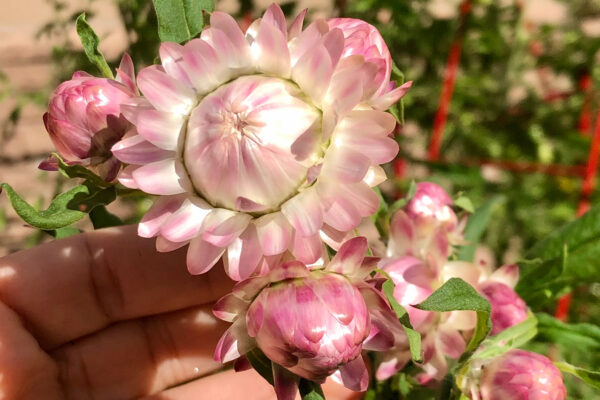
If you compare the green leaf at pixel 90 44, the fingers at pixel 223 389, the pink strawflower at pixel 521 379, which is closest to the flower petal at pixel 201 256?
the green leaf at pixel 90 44

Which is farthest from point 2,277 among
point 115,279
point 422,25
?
point 422,25

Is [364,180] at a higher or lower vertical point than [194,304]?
higher

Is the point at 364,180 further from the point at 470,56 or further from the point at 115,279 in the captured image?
the point at 470,56

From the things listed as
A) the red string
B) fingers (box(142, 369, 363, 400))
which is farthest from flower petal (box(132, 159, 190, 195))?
the red string

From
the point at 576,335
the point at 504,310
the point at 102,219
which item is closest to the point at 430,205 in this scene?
the point at 504,310

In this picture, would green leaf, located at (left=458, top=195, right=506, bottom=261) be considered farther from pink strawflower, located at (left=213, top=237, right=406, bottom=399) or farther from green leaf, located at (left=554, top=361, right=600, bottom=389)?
pink strawflower, located at (left=213, top=237, right=406, bottom=399)

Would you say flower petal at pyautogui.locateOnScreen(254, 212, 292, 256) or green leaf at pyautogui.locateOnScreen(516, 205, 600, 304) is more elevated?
flower petal at pyautogui.locateOnScreen(254, 212, 292, 256)
